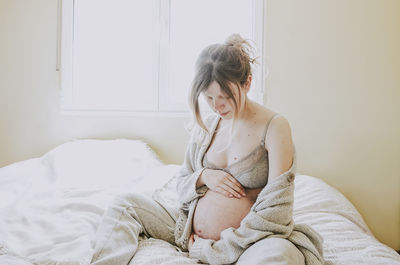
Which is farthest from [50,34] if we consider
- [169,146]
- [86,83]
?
[169,146]

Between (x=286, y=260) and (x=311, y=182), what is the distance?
3.19 ft

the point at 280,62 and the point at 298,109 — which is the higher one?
the point at 280,62

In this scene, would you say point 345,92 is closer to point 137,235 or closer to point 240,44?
point 240,44

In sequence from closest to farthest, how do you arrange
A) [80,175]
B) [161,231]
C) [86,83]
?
[161,231], [80,175], [86,83]

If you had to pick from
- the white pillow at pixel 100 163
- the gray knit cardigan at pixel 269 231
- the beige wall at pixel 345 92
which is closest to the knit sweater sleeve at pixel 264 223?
the gray knit cardigan at pixel 269 231

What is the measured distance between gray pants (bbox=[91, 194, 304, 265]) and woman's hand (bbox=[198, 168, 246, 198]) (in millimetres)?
189

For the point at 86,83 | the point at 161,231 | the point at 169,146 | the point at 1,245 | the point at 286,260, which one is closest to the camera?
the point at 286,260

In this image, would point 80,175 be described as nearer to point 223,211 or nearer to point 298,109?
point 223,211

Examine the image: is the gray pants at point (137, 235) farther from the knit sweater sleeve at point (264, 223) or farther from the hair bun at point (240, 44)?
the hair bun at point (240, 44)

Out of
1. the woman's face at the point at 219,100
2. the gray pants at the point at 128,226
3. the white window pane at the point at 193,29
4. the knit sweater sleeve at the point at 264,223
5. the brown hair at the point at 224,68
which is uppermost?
the white window pane at the point at 193,29

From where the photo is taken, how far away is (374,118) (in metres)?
1.87

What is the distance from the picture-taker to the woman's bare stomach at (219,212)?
0.98 meters

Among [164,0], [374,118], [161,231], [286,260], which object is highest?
[164,0]

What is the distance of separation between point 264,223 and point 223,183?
7.8 inches
